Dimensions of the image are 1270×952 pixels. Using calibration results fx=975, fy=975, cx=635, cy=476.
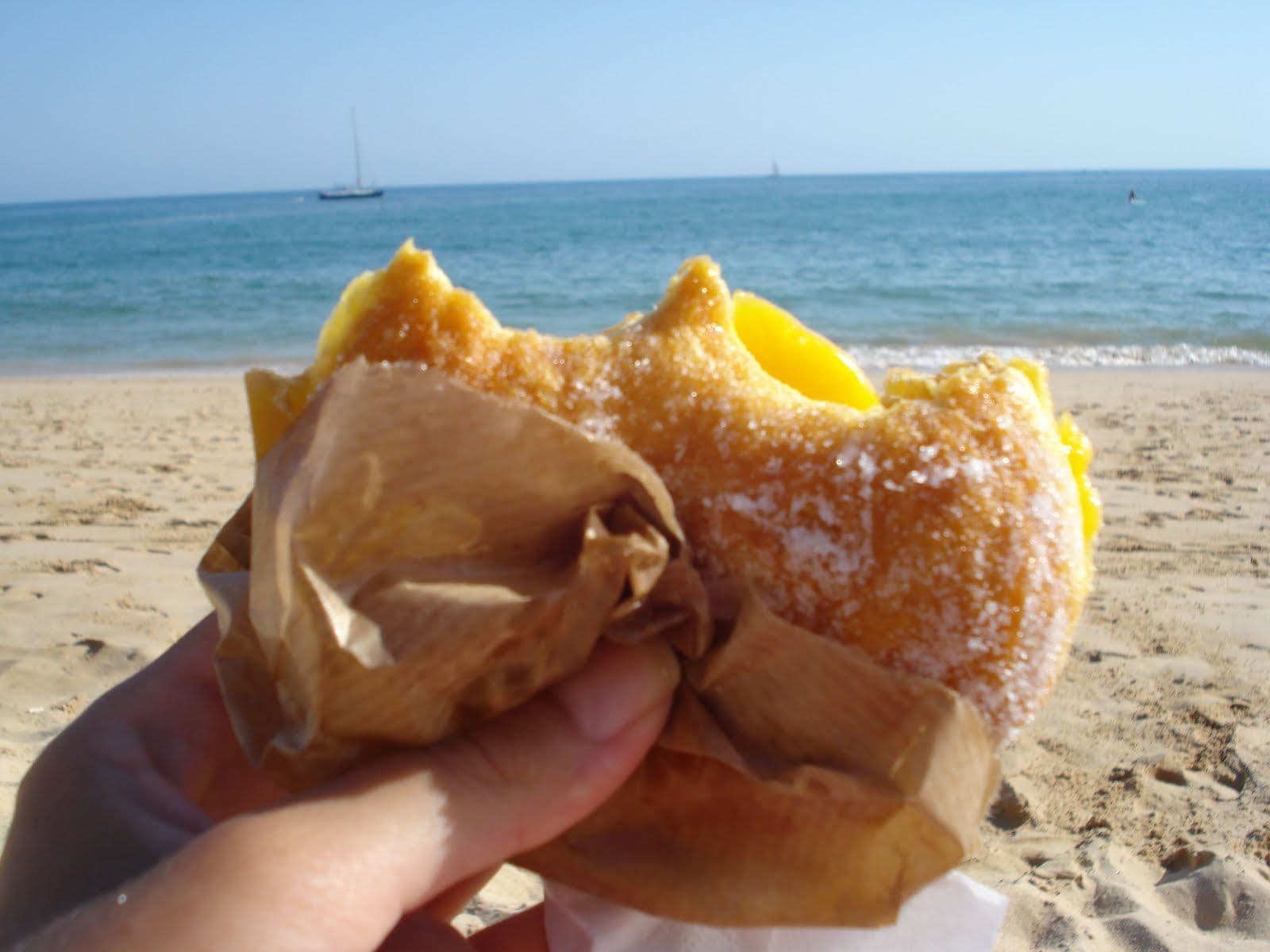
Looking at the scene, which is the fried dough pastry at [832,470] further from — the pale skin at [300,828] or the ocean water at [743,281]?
the ocean water at [743,281]

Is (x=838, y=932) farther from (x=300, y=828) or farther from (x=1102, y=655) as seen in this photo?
(x=1102, y=655)

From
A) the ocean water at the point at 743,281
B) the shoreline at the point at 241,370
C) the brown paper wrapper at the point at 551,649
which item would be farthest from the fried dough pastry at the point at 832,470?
the ocean water at the point at 743,281

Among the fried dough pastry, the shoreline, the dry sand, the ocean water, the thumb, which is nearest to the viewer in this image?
the thumb

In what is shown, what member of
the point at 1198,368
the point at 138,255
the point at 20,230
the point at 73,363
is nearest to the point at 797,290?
the point at 1198,368

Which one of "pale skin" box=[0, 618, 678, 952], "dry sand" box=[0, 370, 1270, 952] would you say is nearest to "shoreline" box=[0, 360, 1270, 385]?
"dry sand" box=[0, 370, 1270, 952]

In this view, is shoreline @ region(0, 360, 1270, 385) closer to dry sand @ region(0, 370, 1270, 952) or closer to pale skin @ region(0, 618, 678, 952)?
dry sand @ region(0, 370, 1270, 952)

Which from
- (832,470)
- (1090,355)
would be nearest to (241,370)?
(1090,355)
